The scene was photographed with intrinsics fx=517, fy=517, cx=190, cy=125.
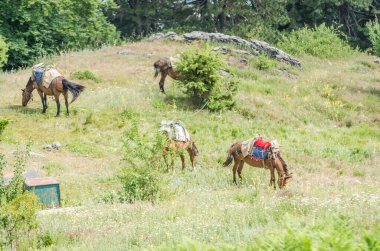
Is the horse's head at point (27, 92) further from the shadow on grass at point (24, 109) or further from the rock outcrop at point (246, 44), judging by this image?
the rock outcrop at point (246, 44)

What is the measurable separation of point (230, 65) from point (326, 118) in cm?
759

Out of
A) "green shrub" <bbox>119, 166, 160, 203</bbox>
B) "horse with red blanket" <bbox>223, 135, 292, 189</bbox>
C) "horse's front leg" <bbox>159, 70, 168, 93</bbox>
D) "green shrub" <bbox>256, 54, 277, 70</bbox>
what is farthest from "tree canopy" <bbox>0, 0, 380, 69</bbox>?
"green shrub" <bbox>119, 166, 160, 203</bbox>

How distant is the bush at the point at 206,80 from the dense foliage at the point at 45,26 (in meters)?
13.6

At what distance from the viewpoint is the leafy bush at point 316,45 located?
130ft

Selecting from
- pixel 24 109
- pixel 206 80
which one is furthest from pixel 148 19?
pixel 24 109

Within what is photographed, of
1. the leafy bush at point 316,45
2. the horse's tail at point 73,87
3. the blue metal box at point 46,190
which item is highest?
the horse's tail at point 73,87

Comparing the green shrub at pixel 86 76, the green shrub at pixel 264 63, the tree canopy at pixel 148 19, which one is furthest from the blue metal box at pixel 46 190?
the tree canopy at pixel 148 19

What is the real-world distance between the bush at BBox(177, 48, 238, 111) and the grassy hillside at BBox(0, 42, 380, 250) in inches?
26.5

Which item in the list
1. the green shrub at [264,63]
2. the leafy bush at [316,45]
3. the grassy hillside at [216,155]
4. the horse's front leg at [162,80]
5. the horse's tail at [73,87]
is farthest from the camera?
the leafy bush at [316,45]

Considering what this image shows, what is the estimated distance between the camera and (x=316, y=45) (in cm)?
4066

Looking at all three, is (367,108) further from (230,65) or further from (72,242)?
(72,242)

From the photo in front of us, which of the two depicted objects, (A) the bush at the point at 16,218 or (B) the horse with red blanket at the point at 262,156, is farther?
(B) the horse with red blanket at the point at 262,156

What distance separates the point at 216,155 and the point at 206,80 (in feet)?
19.0

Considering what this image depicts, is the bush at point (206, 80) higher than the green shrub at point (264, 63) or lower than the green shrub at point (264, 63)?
higher
